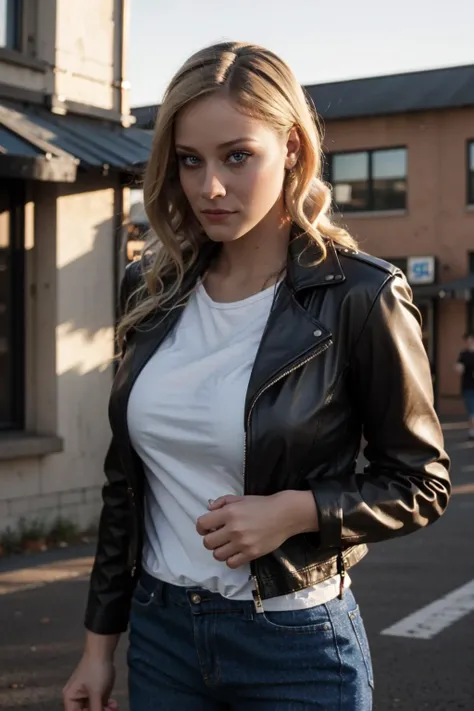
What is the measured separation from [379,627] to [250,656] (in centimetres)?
467

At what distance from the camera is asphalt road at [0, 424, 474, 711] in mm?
5309

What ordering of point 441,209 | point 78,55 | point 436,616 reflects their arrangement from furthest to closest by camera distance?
point 441,209
point 78,55
point 436,616

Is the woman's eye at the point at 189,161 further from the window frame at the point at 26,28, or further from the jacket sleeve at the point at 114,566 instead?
the window frame at the point at 26,28

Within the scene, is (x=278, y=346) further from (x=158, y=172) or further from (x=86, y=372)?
(x=86, y=372)

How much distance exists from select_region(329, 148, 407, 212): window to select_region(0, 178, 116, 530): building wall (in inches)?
745

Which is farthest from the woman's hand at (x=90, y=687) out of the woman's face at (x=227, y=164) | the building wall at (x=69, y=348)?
the building wall at (x=69, y=348)

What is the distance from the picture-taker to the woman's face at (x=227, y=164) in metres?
2.03

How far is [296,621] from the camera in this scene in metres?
2.00

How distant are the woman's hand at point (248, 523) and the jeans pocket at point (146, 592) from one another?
27 cm

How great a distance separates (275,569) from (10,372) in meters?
7.36

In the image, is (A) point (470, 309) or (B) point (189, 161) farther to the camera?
(A) point (470, 309)

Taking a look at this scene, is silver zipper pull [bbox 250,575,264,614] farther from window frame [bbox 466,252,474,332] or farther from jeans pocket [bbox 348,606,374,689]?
window frame [bbox 466,252,474,332]

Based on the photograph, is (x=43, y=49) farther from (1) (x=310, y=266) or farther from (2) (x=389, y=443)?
(2) (x=389, y=443)

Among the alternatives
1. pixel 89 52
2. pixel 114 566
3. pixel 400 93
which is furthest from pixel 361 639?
pixel 400 93
